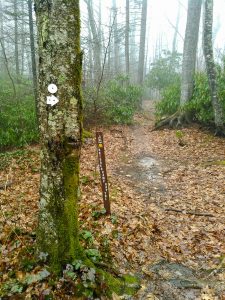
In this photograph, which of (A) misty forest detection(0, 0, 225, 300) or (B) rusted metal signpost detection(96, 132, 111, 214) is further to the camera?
(B) rusted metal signpost detection(96, 132, 111, 214)

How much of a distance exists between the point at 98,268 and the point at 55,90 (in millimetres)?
2446

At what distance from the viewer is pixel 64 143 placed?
9.92ft

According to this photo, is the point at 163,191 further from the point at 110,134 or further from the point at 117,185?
the point at 110,134

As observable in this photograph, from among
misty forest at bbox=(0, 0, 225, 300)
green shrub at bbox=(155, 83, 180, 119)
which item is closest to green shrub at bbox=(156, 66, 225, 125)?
green shrub at bbox=(155, 83, 180, 119)

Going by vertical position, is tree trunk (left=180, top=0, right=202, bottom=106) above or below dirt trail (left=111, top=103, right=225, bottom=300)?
above

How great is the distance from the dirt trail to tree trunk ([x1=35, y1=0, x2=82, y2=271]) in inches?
55.0

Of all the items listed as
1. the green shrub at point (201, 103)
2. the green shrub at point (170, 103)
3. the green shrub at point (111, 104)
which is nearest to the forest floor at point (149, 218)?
the green shrub at point (201, 103)

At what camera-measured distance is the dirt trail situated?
369cm

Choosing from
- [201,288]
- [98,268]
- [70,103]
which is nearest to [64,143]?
[70,103]

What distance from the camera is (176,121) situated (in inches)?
517

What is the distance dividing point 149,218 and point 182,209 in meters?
0.91

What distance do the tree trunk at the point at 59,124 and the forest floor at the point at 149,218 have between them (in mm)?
592

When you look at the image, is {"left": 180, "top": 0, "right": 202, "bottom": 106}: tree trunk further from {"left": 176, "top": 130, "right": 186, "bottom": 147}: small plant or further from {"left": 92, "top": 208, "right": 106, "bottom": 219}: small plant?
{"left": 92, "top": 208, "right": 106, "bottom": 219}: small plant

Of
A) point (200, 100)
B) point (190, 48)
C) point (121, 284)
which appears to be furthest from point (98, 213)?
point (190, 48)
